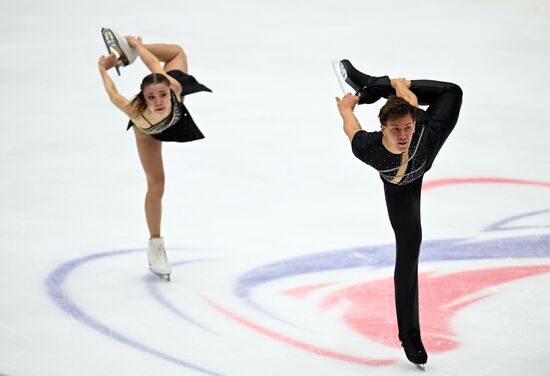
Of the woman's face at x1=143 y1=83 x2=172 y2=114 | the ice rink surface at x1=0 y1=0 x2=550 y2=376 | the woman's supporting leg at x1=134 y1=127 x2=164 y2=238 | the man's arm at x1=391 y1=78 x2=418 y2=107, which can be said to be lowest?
the ice rink surface at x1=0 y1=0 x2=550 y2=376

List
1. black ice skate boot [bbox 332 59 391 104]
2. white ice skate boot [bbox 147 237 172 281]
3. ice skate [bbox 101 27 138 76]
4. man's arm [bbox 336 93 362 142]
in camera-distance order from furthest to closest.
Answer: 1. white ice skate boot [bbox 147 237 172 281]
2. ice skate [bbox 101 27 138 76]
3. black ice skate boot [bbox 332 59 391 104]
4. man's arm [bbox 336 93 362 142]

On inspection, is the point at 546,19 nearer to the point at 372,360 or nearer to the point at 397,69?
the point at 397,69

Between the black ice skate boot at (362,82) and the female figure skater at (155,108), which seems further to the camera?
the female figure skater at (155,108)

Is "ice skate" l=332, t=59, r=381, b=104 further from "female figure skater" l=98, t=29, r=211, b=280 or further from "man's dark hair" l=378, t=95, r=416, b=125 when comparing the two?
"female figure skater" l=98, t=29, r=211, b=280

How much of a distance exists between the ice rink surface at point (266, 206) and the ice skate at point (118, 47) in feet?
4.21

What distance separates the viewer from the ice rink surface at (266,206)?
5.33 meters

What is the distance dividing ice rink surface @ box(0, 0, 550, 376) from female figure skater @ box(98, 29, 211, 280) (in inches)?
16.0

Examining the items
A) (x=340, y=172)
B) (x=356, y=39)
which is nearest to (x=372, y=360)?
(x=340, y=172)

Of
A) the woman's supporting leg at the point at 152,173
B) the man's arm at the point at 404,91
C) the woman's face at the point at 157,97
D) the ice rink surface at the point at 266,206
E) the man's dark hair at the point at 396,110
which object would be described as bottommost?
the ice rink surface at the point at 266,206

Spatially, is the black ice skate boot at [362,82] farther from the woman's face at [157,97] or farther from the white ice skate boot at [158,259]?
the white ice skate boot at [158,259]

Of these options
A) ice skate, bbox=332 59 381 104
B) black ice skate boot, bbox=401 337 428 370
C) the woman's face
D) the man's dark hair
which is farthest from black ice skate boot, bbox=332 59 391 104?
black ice skate boot, bbox=401 337 428 370

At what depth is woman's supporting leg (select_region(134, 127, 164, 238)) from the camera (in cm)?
612

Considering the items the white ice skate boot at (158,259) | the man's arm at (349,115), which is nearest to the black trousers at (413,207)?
the man's arm at (349,115)

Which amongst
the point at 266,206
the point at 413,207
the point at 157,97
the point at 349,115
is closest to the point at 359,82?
the point at 349,115
